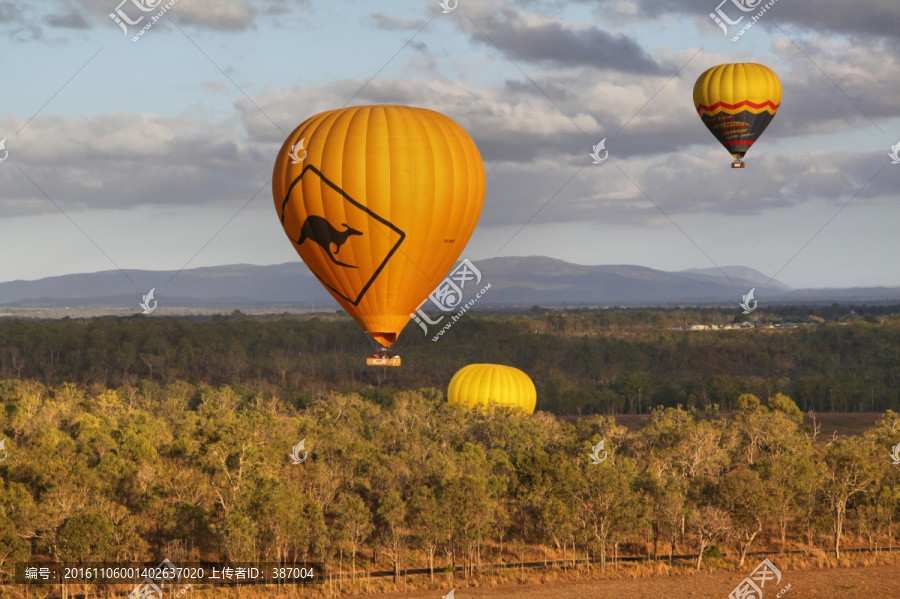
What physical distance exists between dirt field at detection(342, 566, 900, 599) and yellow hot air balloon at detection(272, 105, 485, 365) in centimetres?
975

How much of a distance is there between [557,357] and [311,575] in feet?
325

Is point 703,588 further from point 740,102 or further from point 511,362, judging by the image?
point 511,362

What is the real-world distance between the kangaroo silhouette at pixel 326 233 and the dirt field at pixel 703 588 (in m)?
12.0

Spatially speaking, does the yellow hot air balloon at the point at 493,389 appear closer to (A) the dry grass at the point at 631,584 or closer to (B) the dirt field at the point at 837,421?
(B) the dirt field at the point at 837,421

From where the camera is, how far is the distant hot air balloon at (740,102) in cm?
5350

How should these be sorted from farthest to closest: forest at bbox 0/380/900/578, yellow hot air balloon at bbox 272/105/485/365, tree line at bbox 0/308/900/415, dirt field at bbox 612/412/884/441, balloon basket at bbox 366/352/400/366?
tree line at bbox 0/308/900/415
dirt field at bbox 612/412/884/441
forest at bbox 0/380/900/578
balloon basket at bbox 366/352/400/366
yellow hot air balloon at bbox 272/105/485/365

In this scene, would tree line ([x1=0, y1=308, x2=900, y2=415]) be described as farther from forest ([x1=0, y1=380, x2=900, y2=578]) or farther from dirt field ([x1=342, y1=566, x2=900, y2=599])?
dirt field ([x1=342, y1=566, x2=900, y2=599])

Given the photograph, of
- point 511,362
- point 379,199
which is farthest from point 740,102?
point 511,362

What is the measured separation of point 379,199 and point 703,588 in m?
17.7

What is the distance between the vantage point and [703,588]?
38.8m

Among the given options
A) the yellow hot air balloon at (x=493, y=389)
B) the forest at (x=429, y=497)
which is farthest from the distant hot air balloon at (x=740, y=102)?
the yellow hot air balloon at (x=493, y=389)

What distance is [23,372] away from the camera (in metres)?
116

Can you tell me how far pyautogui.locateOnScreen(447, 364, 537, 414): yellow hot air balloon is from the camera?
6988 cm

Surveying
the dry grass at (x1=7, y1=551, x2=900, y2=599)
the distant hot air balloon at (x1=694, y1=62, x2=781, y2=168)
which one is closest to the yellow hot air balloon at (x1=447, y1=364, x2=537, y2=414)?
the distant hot air balloon at (x1=694, y1=62, x2=781, y2=168)
